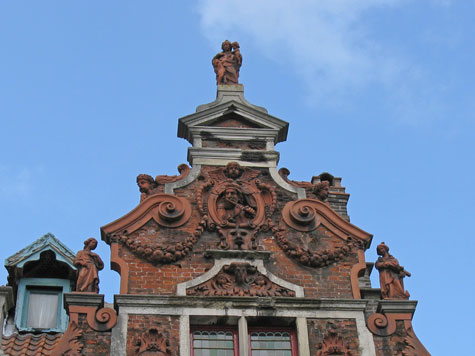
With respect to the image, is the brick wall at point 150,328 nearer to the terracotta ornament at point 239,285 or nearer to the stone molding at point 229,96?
the terracotta ornament at point 239,285

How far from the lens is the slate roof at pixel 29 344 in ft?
56.4

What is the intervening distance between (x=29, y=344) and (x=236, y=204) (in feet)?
12.6

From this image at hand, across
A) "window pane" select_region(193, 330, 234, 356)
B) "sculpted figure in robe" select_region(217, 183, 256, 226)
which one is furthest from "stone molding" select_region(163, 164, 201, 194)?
"window pane" select_region(193, 330, 234, 356)

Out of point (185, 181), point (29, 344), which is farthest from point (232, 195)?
point (29, 344)

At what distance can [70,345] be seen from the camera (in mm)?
15781

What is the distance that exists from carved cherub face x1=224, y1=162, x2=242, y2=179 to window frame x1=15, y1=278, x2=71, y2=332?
330 cm

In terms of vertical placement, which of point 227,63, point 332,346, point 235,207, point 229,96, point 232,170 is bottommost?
point 332,346

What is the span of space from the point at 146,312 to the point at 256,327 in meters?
1.61

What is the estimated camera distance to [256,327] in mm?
16438

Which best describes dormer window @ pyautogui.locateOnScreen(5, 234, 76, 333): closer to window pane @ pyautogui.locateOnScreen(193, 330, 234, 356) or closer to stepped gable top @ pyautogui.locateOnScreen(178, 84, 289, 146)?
stepped gable top @ pyautogui.locateOnScreen(178, 84, 289, 146)

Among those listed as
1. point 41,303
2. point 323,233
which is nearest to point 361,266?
point 323,233

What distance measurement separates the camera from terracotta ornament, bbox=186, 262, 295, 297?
54.3 ft

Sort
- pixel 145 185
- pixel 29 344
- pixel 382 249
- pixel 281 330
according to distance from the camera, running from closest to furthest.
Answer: pixel 281 330
pixel 382 249
pixel 29 344
pixel 145 185

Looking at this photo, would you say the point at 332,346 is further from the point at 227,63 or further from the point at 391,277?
the point at 227,63
